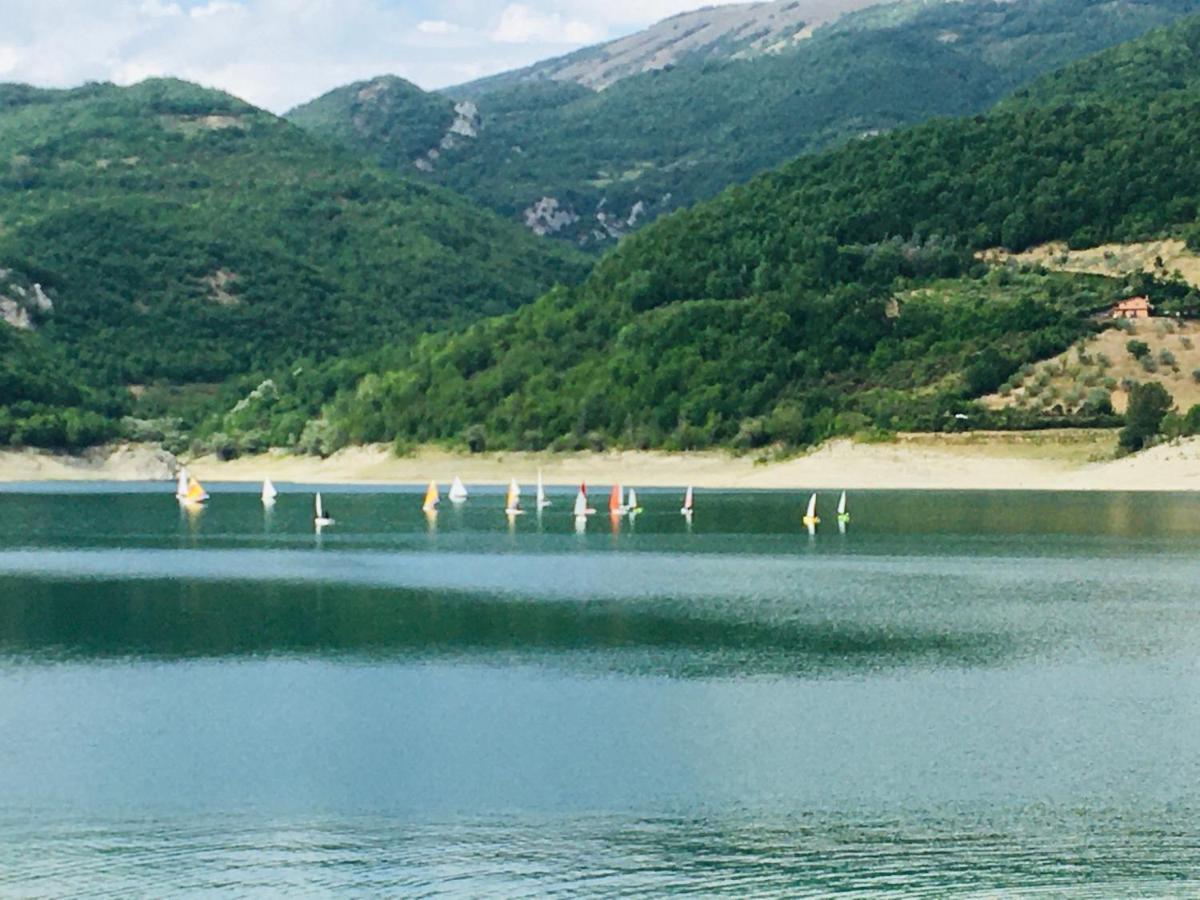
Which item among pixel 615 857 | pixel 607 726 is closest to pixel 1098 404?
pixel 607 726

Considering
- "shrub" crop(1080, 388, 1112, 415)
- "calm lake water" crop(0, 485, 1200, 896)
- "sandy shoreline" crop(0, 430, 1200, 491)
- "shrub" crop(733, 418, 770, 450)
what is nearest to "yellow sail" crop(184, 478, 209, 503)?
"sandy shoreline" crop(0, 430, 1200, 491)

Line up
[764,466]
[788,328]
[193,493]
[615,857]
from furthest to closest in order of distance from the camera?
1. [788,328]
2. [764,466]
3. [193,493]
4. [615,857]

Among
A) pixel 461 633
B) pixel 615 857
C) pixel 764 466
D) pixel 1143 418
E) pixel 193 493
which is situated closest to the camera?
pixel 615 857

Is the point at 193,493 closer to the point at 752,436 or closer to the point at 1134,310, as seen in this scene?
the point at 752,436

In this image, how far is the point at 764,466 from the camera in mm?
135875

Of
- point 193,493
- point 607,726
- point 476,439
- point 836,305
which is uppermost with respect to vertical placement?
point 836,305

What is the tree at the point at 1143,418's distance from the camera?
117m

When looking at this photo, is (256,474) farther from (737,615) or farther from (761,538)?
(737,615)

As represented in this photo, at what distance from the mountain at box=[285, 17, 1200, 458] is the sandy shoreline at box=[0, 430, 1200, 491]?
1929mm

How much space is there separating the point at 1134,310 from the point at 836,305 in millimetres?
21858

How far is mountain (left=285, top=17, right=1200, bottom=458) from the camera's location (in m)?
140

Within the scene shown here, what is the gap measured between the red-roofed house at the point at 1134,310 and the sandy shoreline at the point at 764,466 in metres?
16.6

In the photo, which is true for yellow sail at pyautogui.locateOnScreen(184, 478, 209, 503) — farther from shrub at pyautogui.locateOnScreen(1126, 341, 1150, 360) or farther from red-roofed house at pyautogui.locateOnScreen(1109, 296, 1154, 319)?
red-roofed house at pyautogui.locateOnScreen(1109, 296, 1154, 319)

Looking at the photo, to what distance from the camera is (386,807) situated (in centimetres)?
3278
